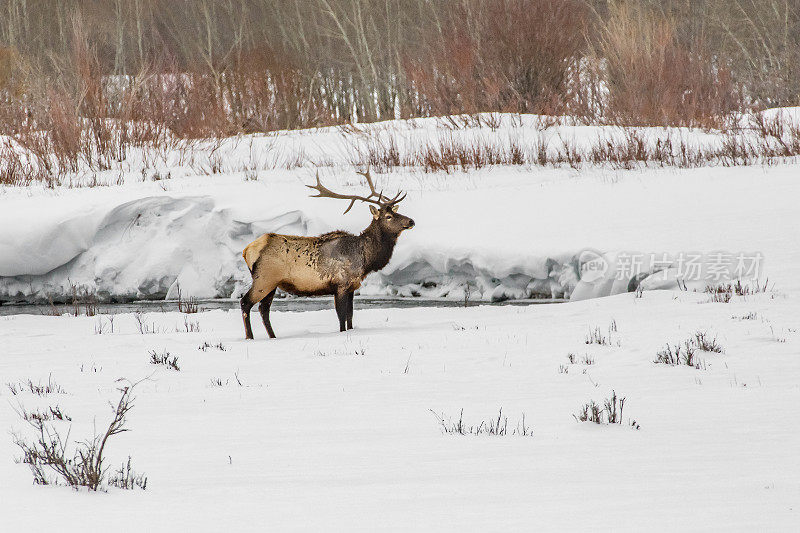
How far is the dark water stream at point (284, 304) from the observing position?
11070mm

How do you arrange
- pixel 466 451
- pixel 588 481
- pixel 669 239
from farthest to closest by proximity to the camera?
pixel 669 239 < pixel 466 451 < pixel 588 481

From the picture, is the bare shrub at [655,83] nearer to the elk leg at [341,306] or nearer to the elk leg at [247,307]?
the elk leg at [341,306]

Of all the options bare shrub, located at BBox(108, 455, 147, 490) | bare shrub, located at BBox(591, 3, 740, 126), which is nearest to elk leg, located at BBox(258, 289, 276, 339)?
bare shrub, located at BBox(108, 455, 147, 490)

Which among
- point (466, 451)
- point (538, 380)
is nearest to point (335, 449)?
point (466, 451)

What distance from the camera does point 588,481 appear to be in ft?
9.80

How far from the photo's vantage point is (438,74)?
70.0 ft

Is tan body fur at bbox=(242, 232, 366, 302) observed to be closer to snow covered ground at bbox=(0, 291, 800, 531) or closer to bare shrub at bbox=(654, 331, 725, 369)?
snow covered ground at bbox=(0, 291, 800, 531)

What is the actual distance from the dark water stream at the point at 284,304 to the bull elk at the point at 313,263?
3.30 metres

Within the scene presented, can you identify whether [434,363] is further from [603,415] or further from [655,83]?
[655,83]

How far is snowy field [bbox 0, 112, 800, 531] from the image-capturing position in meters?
2.76

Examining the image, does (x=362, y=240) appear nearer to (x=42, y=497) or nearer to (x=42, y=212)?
(x=42, y=497)

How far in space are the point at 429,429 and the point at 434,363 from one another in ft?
6.42

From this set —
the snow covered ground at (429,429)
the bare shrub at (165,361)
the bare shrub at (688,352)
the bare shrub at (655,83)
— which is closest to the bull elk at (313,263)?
the snow covered ground at (429,429)

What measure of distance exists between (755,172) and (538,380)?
9.38 metres
